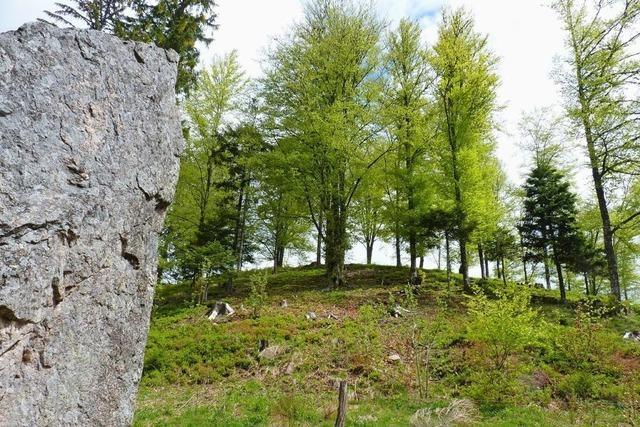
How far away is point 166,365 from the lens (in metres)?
11.6

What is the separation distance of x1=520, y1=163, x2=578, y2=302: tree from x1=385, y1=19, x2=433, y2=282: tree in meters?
4.89

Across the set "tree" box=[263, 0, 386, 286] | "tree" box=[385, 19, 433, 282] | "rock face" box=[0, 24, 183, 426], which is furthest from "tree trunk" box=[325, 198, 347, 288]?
"rock face" box=[0, 24, 183, 426]

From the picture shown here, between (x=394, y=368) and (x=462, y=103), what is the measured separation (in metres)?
13.0

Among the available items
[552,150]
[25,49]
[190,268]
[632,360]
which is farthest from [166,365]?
[552,150]

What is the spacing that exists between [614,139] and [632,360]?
8.18 m

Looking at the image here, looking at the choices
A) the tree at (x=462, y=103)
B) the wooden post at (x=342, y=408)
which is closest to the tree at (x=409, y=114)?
the tree at (x=462, y=103)

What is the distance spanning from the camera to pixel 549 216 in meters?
17.9

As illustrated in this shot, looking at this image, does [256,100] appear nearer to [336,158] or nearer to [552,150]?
[336,158]

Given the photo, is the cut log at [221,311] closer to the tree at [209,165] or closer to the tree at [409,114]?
the tree at [209,165]

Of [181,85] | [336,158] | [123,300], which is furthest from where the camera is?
[336,158]

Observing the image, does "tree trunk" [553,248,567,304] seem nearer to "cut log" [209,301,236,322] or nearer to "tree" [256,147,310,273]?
"tree" [256,147,310,273]

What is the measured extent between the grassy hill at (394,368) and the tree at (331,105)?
501cm

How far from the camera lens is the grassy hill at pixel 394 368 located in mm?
8367


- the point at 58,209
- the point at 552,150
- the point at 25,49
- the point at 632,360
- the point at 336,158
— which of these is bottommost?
the point at 632,360
